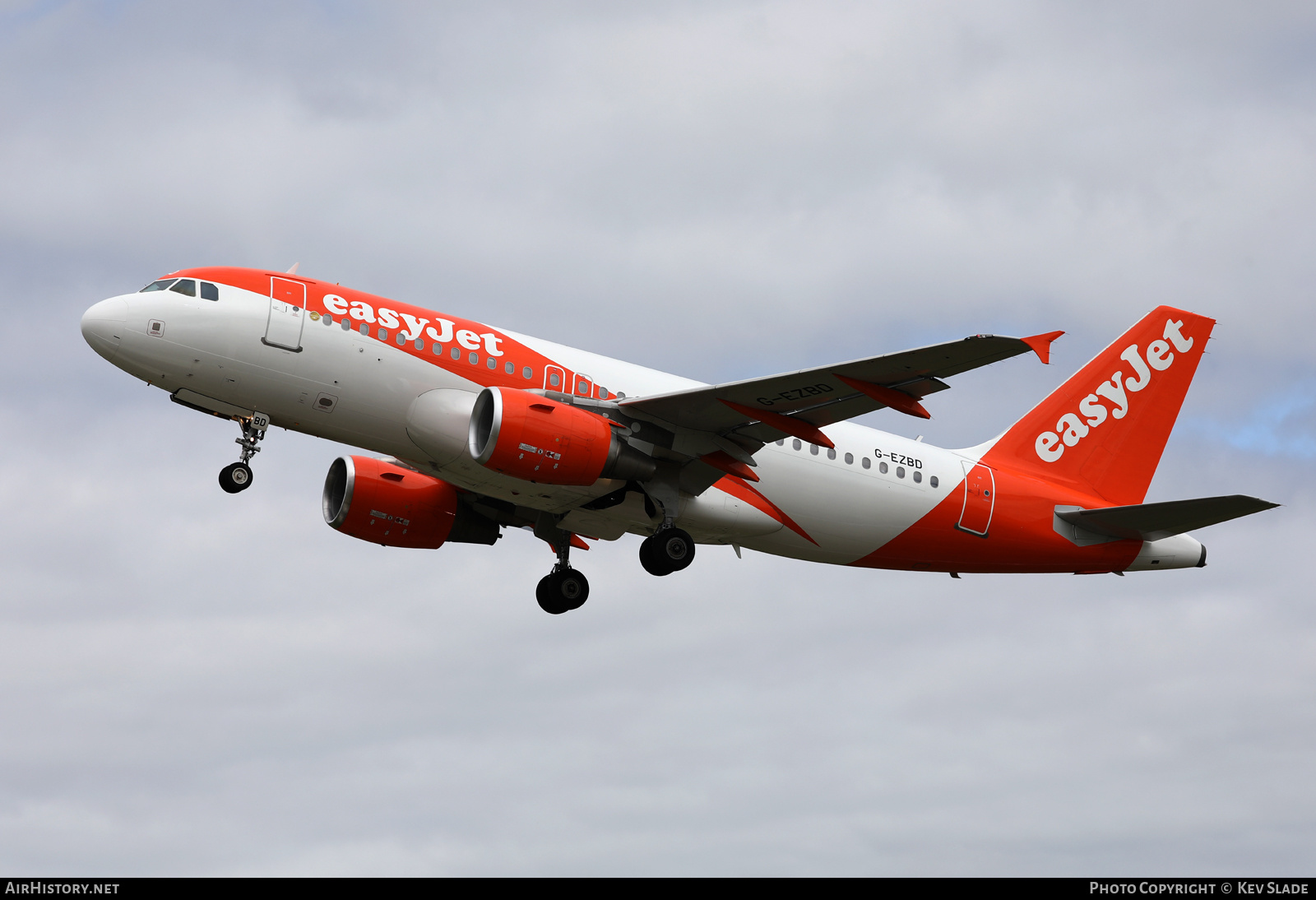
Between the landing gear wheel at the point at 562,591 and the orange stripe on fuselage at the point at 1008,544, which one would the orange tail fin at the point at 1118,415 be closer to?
the orange stripe on fuselage at the point at 1008,544

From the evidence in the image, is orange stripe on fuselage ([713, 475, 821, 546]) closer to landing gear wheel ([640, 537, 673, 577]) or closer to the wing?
the wing

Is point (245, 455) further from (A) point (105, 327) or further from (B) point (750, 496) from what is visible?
(B) point (750, 496)

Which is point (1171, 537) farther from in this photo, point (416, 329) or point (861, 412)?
point (416, 329)

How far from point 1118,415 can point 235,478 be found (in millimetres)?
22602

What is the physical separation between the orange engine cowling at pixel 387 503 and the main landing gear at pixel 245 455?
16.9 ft

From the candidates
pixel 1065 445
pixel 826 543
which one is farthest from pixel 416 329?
pixel 1065 445

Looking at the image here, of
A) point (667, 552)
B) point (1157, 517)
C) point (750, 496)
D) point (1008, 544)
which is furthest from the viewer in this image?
point (1008, 544)

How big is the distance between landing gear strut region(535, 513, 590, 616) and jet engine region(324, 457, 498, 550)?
1.77 metres

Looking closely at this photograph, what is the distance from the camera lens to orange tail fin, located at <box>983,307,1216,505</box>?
3706cm

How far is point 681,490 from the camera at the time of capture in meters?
31.9

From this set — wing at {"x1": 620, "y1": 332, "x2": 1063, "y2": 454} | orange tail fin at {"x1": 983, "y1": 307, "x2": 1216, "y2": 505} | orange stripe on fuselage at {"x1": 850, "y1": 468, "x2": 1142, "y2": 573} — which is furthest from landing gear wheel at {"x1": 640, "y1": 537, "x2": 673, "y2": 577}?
orange tail fin at {"x1": 983, "y1": 307, "x2": 1216, "y2": 505}

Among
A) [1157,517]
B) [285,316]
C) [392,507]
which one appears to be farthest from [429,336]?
[1157,517]

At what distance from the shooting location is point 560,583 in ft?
117
